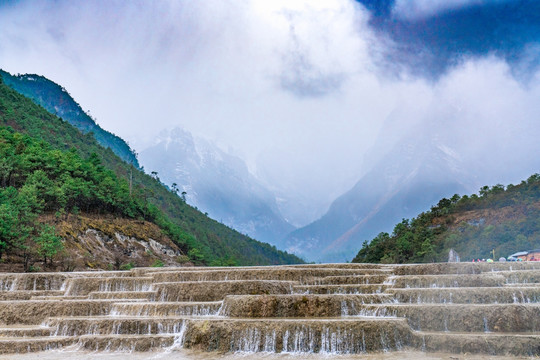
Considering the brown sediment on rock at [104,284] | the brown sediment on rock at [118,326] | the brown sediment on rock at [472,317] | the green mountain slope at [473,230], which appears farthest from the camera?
the green mountain slope at [473,230]

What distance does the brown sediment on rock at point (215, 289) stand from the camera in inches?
857

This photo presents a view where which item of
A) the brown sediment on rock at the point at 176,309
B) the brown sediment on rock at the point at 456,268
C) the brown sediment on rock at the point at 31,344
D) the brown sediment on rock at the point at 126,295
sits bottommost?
the brown sediment on rock at the point at 31,344

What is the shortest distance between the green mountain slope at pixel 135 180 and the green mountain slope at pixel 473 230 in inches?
1331

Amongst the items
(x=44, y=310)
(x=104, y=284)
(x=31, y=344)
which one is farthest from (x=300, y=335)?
(x=104, y=284)

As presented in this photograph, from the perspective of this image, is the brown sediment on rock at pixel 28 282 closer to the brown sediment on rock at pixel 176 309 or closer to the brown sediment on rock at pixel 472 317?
the brown sediment on rock at pixel 176 309

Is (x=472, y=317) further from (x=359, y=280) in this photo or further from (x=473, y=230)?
(x=473, y=230)

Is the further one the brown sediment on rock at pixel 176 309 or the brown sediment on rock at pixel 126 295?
the brown sediment on rock at pixel 126 295

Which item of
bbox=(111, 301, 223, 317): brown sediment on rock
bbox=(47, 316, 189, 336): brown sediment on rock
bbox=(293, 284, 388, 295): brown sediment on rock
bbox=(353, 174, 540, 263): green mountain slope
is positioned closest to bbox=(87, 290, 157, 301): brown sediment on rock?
bbox=(111, 301, 223, 317): brown sediment on rock

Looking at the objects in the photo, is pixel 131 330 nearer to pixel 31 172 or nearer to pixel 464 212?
pixel 31 172

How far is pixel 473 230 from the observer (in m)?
77.0

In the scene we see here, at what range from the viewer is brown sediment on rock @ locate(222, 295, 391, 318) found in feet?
60.9

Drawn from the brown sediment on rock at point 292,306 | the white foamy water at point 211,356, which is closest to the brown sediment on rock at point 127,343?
the white foamy water at point 211,356

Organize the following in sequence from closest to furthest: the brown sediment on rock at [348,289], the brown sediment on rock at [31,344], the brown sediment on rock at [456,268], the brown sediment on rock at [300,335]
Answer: the brown sediment on rock at [300,335] < the brown sediment on rock at [31,344] < the brown sediment on rock at [348,289] < the brown sediment on rock at [456,268]

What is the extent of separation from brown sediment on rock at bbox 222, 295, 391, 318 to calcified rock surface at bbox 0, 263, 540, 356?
0.04 m
